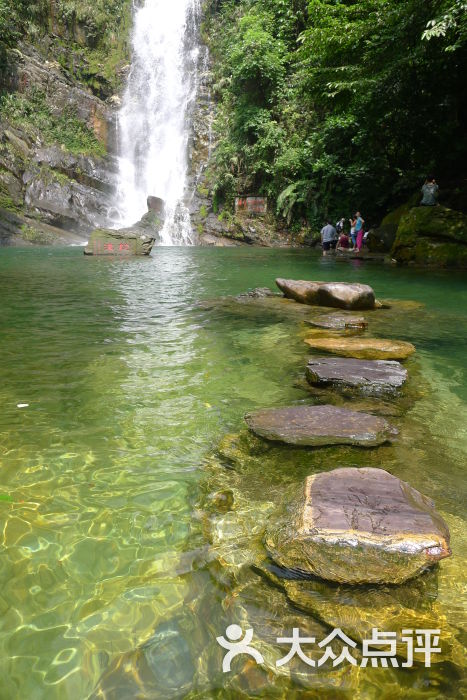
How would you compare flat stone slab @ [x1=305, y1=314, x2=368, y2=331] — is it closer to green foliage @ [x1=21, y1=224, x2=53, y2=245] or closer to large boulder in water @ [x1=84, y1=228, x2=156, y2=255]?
large boulder in water @ [x1=84, y1=228, x2=156, y2=255]

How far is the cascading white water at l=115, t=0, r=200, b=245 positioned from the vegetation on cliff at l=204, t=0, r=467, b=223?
2454mm

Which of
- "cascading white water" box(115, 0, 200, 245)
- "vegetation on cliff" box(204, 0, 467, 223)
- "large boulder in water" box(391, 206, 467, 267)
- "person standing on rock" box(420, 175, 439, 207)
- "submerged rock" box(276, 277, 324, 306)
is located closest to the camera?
"submerged rock" box(276, 277, 324, 306)

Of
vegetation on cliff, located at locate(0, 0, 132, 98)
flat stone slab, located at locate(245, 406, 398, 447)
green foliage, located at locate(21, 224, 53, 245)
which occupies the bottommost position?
green foliage, located at locate(21, 224, 53, 245)

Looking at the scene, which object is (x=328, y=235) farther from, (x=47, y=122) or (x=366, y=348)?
(x=47, y=122)

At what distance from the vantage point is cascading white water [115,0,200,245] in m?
33.2

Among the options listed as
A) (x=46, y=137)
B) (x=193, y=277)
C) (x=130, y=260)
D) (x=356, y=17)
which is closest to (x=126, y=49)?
(x=46, y=137)

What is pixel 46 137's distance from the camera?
31.1m

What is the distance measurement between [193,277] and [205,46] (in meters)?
31.1

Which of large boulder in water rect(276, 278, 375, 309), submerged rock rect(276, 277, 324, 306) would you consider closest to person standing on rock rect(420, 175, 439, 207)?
submerged rock rect(276, 277, 324, 306)

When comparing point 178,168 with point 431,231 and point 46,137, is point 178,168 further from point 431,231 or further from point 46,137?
point 431,231

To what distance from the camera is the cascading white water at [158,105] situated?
3322 centimetres

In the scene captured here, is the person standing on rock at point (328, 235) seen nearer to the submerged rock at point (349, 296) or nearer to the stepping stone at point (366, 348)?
the submerged rock at point (349, 296)

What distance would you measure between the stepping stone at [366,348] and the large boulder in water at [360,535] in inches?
121

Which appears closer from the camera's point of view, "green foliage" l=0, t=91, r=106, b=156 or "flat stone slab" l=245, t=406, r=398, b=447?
"flat stone slab" l=245, t=406, r=398, b=447
